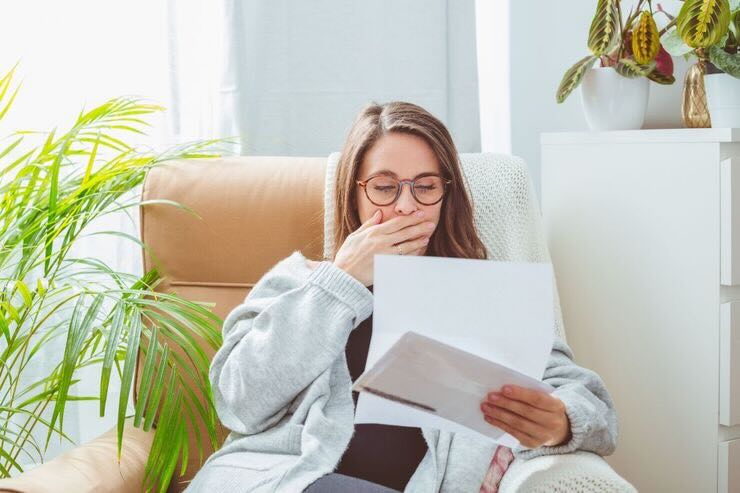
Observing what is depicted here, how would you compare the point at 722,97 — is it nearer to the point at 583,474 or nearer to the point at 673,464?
the point at 673,464

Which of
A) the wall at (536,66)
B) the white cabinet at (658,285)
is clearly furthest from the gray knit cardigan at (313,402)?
the wall at (536,66)

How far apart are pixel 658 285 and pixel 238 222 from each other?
0.81m

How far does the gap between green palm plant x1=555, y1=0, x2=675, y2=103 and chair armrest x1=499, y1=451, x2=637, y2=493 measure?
0.85 meters

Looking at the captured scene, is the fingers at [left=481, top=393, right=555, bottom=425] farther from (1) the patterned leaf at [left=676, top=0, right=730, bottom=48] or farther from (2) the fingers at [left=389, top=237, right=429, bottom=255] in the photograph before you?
(1) the patterned leaf at [left=676, top=0, right=730, bottom=48]

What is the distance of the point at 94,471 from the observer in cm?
127

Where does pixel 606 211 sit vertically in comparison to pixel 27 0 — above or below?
below

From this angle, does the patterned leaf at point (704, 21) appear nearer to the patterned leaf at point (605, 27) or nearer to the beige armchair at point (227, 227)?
the patterned leaf at point (605, 27)

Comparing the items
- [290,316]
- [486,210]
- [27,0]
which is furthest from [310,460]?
[27,0]

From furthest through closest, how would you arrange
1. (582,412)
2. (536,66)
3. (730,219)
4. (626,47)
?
(536,66)
(626,47)
(730,219)
(582,412)

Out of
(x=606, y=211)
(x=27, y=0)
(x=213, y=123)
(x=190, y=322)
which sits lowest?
(x=190, y=322)

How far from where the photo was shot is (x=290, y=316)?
4.12 feet

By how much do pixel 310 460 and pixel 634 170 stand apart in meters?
0.90

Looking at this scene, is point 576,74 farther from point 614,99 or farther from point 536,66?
point 536,66

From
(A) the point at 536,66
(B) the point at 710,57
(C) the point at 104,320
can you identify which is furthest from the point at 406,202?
(A) the point at 536,66
